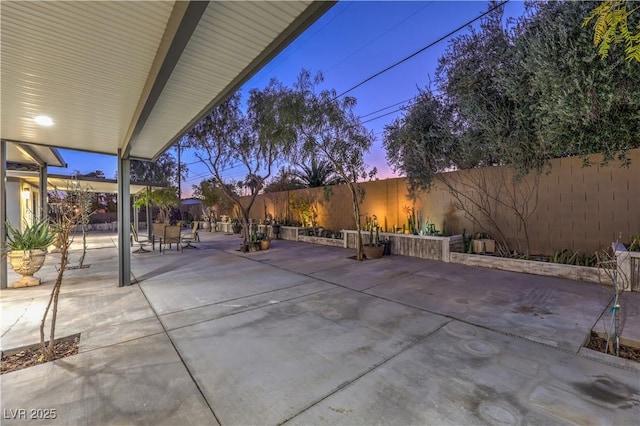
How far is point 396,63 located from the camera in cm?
795

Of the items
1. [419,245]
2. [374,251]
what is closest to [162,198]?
[374,251]

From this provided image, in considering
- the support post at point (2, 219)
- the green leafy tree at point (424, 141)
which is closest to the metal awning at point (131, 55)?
the support post at point (2, 219)

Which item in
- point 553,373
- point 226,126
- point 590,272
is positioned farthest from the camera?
point 226,126

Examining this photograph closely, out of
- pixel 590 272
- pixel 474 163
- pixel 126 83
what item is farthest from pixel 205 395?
pixel 474 163

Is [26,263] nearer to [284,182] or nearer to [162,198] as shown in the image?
[162,198]

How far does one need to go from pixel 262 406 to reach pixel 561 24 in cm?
598

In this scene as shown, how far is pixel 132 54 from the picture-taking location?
266 centimetres

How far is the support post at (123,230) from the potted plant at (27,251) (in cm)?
112

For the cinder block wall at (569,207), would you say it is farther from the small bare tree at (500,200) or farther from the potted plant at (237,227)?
the potted plant at (237,227)

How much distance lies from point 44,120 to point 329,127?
5292 mm

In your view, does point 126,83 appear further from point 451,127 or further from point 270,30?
point 451,127

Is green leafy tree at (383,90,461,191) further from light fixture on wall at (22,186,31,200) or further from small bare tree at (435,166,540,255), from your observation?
light fixture on wall at (22,186,31,200)

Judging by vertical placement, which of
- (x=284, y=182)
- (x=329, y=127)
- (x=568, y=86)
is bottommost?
(x=284, y=182)

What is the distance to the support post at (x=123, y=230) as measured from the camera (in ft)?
16.8
